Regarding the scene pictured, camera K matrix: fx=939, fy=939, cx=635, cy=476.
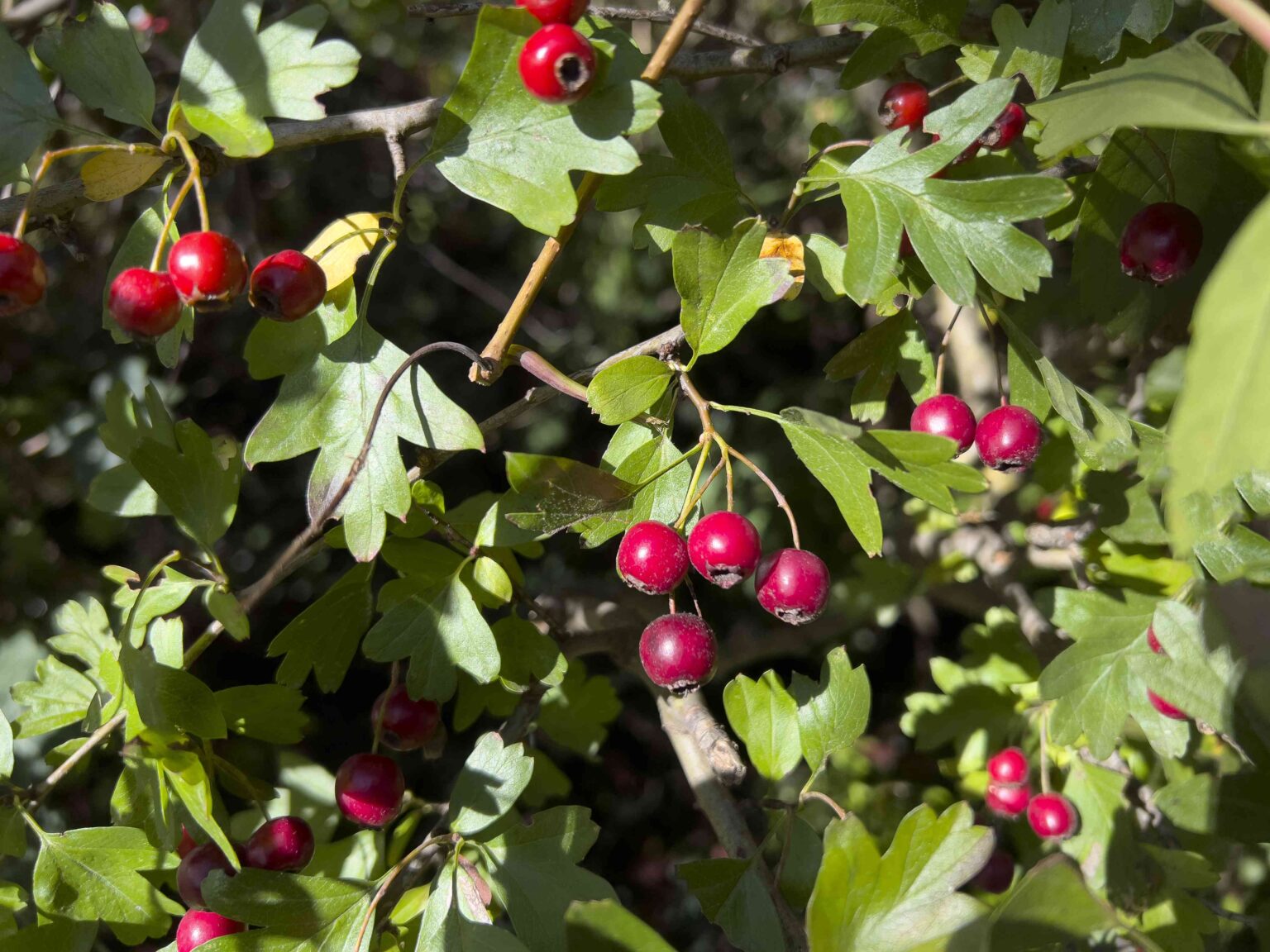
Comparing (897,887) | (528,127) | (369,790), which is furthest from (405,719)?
(528,127)

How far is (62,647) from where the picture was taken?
4.43 feet

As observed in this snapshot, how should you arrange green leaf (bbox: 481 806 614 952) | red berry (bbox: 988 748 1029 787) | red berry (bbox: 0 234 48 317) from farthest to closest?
red berry (bbox: 988 748 1029 787) < green leaf (bbox: 481 806 614 952) < red berry (bbox: 0 234 48 317)

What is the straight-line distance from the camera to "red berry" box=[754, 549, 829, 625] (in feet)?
3.33

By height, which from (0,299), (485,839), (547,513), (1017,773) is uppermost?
(0,299)

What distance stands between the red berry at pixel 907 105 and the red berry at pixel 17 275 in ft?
3.33

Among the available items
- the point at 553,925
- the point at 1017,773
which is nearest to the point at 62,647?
the point at 553,925

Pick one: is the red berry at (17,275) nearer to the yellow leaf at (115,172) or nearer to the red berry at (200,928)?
the yellow leaf at (115,172)

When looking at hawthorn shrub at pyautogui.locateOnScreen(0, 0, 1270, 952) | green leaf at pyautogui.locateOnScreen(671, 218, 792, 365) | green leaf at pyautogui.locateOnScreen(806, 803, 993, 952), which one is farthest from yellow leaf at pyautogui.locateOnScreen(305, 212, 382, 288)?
green leaf at pyautogui.locateOnScreen(806, 803, 993, 952)

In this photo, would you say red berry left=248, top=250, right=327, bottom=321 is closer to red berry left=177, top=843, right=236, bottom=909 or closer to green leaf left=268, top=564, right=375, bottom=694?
green leaf left=268, top=564, right=375, bottom=694

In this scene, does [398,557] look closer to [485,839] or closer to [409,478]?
[409,478]

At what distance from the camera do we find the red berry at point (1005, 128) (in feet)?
3.61

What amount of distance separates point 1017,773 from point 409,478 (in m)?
1.11

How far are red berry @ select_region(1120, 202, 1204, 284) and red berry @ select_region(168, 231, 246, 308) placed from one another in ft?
3.33

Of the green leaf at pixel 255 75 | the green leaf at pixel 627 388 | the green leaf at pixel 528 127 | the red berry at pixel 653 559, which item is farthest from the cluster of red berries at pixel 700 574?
the green leaf at pixel 255 75
